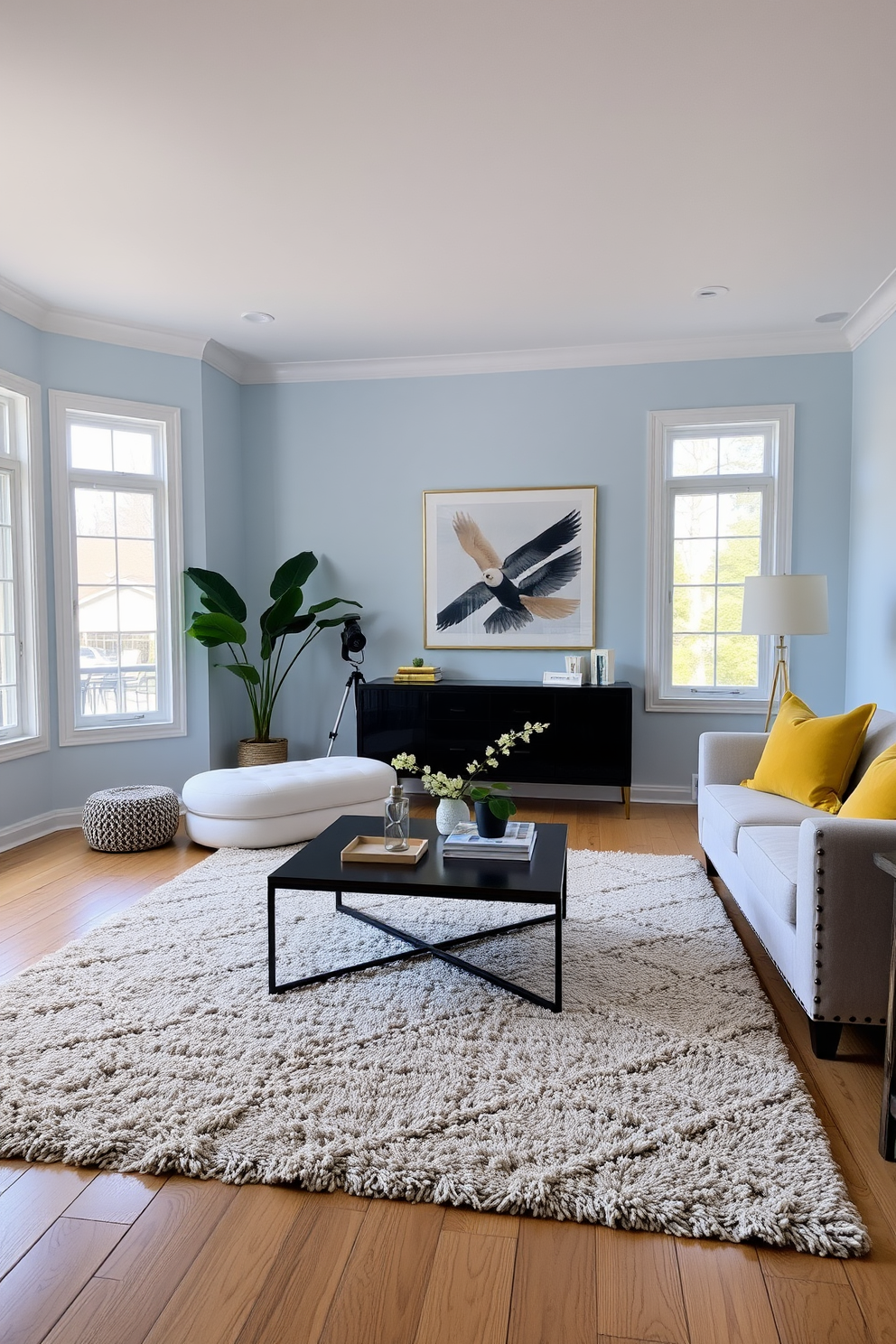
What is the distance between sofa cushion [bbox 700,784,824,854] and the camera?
311 centimetres

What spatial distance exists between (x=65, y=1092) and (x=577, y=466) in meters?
4.30

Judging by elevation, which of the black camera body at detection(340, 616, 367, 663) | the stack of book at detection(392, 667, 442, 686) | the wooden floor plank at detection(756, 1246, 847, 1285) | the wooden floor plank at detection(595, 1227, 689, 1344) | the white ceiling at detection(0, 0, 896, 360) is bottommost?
the wooden floor plank at detection(595, 1227, 689, 1344)

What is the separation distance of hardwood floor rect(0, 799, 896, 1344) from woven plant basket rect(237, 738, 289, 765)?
11.4 ft

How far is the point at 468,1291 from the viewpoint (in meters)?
1.51

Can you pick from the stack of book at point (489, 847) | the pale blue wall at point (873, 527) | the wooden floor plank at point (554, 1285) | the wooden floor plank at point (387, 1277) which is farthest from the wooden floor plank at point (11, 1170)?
the pale blue wall at point (873, 527)

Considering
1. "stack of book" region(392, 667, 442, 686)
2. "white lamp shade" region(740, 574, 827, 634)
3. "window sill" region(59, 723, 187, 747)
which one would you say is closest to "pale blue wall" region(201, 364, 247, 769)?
"window sill" region(59, 723, 187, 747)

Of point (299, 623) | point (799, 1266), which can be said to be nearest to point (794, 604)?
point (299, 623)

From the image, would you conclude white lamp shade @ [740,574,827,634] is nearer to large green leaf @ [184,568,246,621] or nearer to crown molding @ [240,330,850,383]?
crown molding @ [240,330,850,383]

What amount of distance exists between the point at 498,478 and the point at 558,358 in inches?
31.2

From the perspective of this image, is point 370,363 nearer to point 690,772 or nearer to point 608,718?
point 608,718

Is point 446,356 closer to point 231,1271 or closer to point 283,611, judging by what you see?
point 283,611

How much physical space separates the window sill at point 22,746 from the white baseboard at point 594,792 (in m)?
2.11

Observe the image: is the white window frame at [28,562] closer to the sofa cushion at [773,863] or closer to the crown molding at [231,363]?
the crown molding at [231,363]

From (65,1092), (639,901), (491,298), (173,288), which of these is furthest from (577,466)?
(65,1092)
